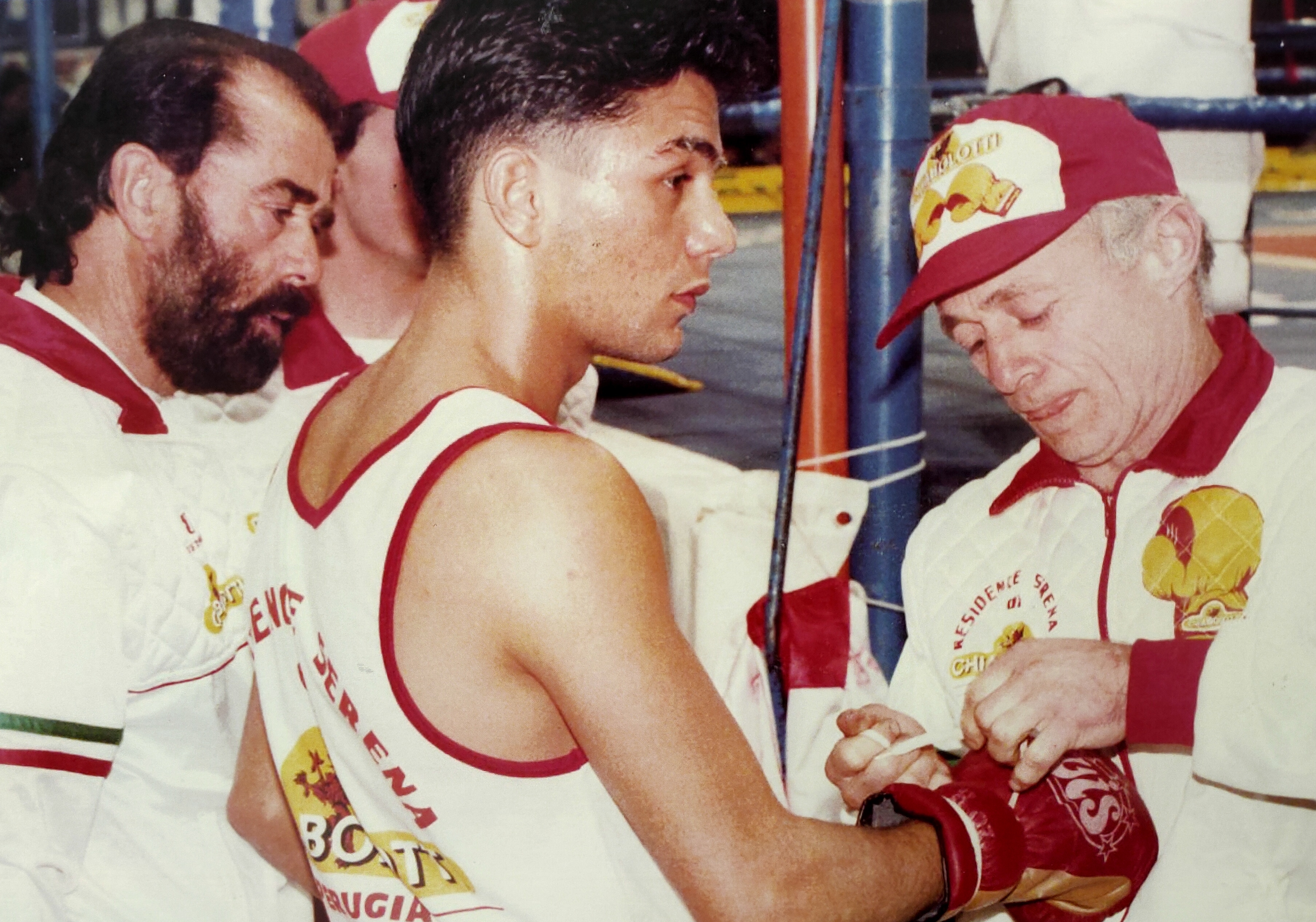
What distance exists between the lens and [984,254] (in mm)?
1052

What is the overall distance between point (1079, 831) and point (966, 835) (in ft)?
0.37

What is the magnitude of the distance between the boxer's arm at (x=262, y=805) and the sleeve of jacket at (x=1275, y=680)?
0.75 meters

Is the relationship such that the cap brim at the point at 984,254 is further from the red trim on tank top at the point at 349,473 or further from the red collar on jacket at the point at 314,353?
the red collar on jacket at the point at 314,353

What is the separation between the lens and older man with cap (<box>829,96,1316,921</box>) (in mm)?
990

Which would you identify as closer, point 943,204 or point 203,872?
point 943,204

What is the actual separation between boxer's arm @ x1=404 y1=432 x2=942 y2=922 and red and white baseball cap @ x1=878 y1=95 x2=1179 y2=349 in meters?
0.37

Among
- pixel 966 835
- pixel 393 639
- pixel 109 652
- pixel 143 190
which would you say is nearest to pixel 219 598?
pixel 109 652

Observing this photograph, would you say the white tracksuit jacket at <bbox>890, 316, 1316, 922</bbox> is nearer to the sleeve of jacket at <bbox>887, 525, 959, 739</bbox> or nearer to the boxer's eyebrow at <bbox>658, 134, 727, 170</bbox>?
the sleeve of jacket at <bbox>887, 525, 959, 739</bbox>

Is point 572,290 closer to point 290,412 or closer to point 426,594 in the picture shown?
point 426,594

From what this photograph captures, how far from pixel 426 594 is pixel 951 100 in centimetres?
76

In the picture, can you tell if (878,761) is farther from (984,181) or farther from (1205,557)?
(984,181)

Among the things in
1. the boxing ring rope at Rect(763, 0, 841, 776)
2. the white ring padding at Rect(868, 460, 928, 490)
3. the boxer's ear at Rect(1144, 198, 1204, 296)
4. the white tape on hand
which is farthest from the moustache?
the boxer's ear at Rect(1144, 198, 1204, 296)

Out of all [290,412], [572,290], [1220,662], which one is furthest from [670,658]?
[290,412]

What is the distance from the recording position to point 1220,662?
99 centimetres
